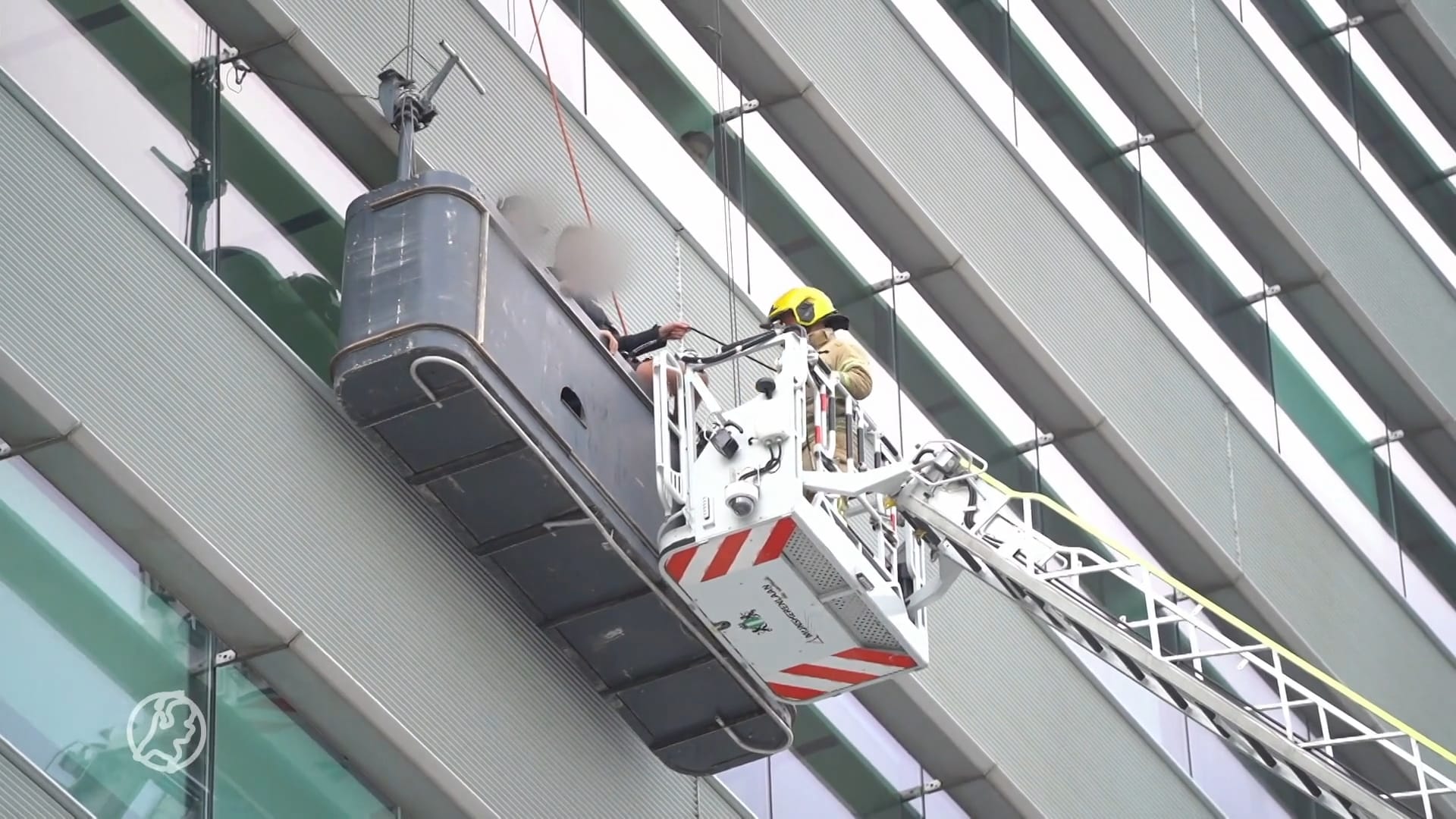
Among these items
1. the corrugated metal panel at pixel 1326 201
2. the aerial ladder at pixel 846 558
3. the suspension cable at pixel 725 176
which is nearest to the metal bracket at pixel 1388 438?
the corrugated metal panel at pixel 1326 201

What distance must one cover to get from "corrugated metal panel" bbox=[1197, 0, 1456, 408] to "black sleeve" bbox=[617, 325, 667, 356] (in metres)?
9.79

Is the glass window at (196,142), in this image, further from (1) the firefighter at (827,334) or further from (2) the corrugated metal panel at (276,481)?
(1) the firefighter at (827,334)

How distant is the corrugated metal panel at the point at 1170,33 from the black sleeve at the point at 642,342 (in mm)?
9151

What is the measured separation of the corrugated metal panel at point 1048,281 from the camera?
2262cm

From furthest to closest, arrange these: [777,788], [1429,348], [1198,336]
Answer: [1429,348] < [1198,336] < [777,788]

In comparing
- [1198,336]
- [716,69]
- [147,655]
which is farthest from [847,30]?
[147,655]

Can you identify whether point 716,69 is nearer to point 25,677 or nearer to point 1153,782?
point 1153,782

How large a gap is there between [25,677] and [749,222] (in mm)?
7922

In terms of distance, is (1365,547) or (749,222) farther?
(1365,547)

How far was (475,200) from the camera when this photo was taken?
53.1 ft

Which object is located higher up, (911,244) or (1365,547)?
(1365,547)

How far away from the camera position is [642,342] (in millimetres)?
17859

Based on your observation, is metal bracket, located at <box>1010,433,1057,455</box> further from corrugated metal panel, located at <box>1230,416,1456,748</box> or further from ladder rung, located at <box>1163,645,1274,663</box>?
ladder rung, located at <box>1163,645,1274,663</box>

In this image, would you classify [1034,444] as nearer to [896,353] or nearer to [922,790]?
[896,353]
